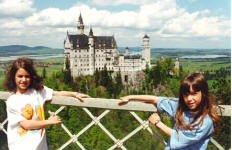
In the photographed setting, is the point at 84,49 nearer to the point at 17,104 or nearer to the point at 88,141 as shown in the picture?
the point at 88,141

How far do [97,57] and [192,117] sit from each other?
7359cm

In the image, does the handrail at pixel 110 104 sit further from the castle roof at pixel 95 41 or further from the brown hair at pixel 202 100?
the castle roof at pixel 95 41

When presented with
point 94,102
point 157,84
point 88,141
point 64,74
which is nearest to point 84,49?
point 64,74

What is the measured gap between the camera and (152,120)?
2.39 meters

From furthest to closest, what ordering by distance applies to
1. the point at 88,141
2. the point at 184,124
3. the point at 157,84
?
the point at 157,84, the point at 88,141, the point at 184,124

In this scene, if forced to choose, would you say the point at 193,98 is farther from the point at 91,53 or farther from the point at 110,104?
the point at 91,53

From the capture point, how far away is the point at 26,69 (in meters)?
2.64

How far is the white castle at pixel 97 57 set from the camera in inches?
2832

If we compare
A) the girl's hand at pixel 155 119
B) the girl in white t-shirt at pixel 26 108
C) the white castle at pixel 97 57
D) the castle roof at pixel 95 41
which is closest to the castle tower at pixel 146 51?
the white castle at pixel 97 57

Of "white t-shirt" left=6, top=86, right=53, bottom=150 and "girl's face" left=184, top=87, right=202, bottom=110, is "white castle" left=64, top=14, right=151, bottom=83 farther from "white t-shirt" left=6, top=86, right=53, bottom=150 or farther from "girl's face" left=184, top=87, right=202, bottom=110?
"girl's face" left=184, top=87, right=202, bottom=110

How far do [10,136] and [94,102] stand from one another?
96cm

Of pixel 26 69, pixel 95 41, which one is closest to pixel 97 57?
pixel 95 41

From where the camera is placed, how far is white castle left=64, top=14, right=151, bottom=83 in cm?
7194

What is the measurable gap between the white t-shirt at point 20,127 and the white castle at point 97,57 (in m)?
68.8
